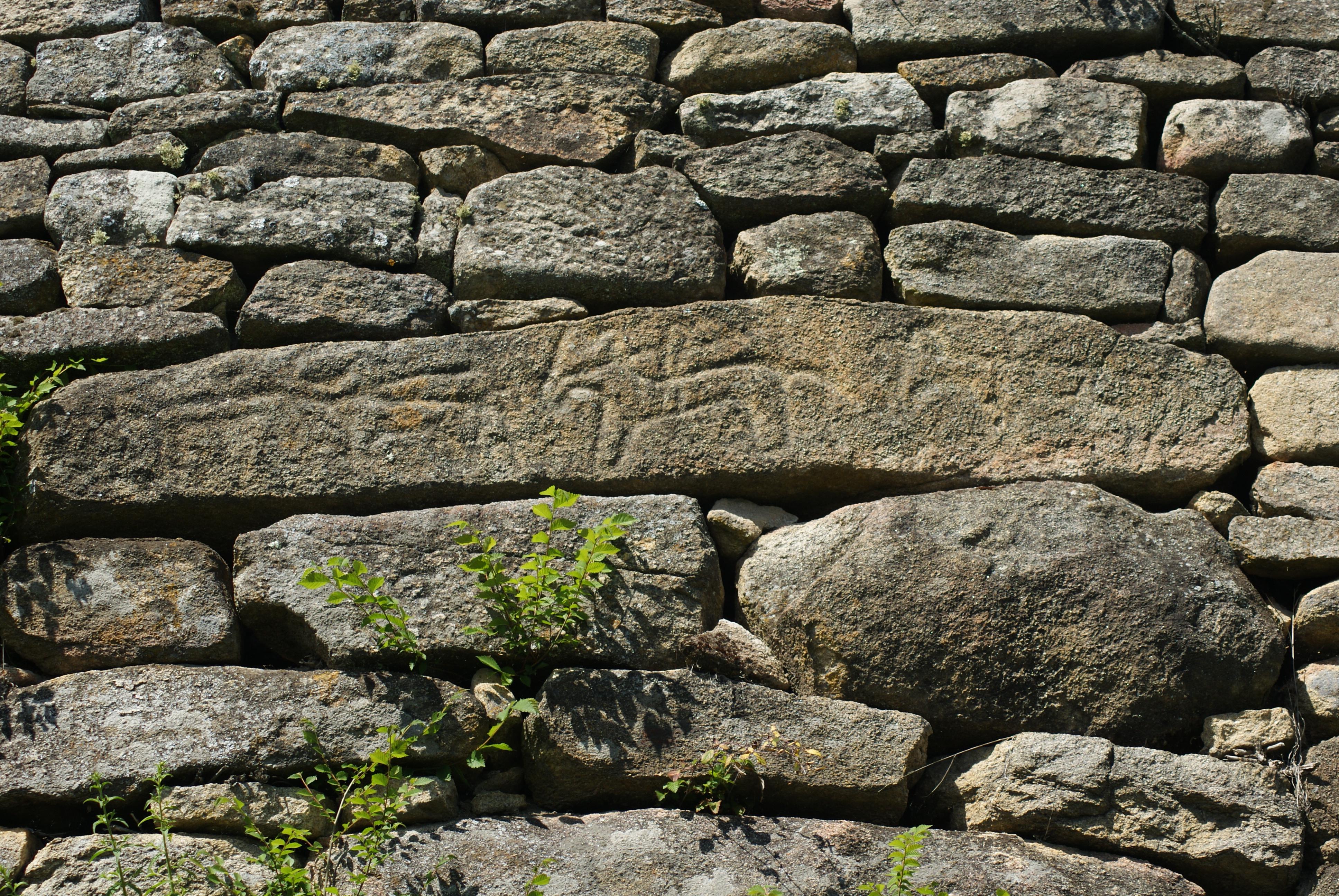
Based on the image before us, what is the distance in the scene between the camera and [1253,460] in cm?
251

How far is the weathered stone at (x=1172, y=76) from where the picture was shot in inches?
117

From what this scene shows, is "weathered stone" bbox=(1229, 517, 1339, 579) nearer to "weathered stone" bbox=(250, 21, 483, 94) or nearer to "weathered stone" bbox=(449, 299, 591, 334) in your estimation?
"weathered stone" bbox=(449, 299, 591, 334)

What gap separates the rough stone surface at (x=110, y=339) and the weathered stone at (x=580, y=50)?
112 cm

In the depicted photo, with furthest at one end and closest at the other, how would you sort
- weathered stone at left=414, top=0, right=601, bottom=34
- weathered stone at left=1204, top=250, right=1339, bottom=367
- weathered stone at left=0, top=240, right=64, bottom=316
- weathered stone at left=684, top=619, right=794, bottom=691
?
weathered stone at left=414, top=0, right=601, bottom=34 < weathered stone at left=0, top=240, right=64, bottom=316 < weathered stone at left=1204, top=250, right=1339, bottom=367 < weathered stone at left=684, top=619, right=794, bottom=691

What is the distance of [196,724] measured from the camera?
214 centimetres

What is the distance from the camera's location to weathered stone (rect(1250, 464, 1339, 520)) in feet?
7.70

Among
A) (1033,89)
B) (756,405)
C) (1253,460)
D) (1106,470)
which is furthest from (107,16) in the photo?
(1253,460)

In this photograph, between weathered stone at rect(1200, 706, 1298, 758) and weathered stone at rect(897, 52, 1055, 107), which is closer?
weathered stone at rect(1200, 706, 1298, 758)

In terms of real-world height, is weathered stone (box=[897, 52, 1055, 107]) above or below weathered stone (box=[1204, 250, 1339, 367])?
above

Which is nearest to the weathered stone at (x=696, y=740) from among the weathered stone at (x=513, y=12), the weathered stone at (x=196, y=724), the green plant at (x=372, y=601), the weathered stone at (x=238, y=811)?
the weathered stone at (x=196, y=724)

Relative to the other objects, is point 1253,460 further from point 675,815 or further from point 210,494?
point 210,494

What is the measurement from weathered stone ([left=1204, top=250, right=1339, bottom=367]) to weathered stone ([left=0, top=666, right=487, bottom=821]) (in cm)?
196

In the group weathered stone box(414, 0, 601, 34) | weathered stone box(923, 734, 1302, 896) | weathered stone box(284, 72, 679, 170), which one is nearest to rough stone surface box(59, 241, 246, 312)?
weathered stone box(284, 72, 679, 170)

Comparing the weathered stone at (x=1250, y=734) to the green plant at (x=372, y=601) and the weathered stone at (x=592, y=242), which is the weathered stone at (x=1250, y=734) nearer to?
the weathered stone at (x=592, y=242)
